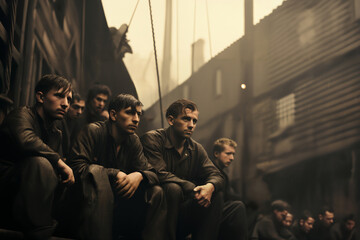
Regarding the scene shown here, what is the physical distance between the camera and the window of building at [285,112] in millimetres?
8742

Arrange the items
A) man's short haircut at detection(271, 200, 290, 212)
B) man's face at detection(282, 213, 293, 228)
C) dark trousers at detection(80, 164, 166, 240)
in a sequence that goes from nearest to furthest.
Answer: dark trousers at detection(80, 164, 166, 240) < man's face at detection(282, 213, 293, 228) < man's short haircut at detection(271, 200, 290, 212)

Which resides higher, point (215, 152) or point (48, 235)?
point (215, 152)

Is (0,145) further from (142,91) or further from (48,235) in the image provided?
(142,91)

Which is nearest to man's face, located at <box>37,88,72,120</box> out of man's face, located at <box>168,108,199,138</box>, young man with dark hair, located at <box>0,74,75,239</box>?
young man with dark hair, located at <box>0,74,75,239</box>

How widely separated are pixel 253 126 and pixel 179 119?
403 centimetres

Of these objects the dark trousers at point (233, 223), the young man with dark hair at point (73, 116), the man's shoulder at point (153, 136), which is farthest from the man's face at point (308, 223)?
the young man with dark hair at point (73, 116)

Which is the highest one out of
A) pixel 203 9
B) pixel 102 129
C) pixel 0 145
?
pixel 203 9

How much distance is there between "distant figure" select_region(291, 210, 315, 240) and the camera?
25.4 ft

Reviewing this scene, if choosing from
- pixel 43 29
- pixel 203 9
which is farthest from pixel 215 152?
pixel 203 9

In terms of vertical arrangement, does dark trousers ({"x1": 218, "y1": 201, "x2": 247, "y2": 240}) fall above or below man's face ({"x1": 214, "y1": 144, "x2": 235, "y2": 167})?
below

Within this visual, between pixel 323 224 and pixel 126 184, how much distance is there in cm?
473

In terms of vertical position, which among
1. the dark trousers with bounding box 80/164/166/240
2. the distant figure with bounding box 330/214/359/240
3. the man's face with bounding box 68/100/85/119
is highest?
the man's face with bounding box 68/100/85/119

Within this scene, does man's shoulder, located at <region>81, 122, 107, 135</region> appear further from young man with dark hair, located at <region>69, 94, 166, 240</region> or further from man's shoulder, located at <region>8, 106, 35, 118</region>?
man's shoulder, located at <region>8, 106, 35, 118</region>

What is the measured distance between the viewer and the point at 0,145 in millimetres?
3809
